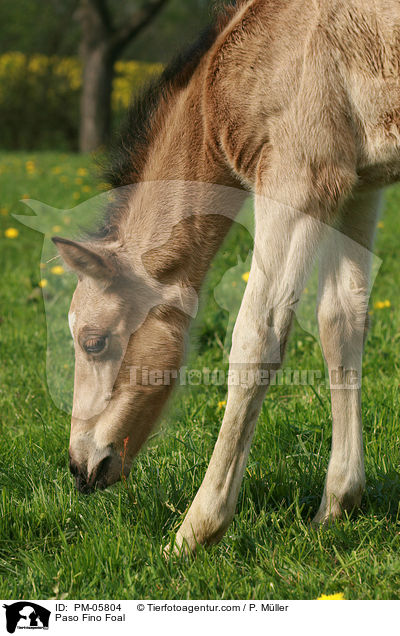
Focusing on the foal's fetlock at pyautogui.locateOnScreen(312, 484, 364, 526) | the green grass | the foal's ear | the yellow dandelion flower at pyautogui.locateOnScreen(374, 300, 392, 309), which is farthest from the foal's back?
the yellow dandelion flower at pyautogui.locateOnScreen(374, 300, 392, 309)

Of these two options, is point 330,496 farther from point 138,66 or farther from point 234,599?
point 138,66

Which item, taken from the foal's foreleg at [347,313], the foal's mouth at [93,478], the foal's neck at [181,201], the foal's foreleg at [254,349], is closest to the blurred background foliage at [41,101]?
the foal's neck at [181,201]

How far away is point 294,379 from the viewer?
404 centimetres

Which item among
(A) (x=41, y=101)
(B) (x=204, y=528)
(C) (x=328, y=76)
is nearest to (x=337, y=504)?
(B) (x=204, y=528)

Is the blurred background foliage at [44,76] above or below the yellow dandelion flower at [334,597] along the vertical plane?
above

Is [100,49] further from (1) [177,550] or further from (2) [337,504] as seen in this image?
(1) [177,550]

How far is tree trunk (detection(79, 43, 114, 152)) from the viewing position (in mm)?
16422

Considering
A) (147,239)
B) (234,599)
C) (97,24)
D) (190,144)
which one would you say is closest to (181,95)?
Result: (190,144)

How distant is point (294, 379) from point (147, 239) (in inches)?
60.8

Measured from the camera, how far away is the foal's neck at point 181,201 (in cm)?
281

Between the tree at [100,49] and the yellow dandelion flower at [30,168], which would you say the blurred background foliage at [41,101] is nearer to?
the tree at [100,49]
